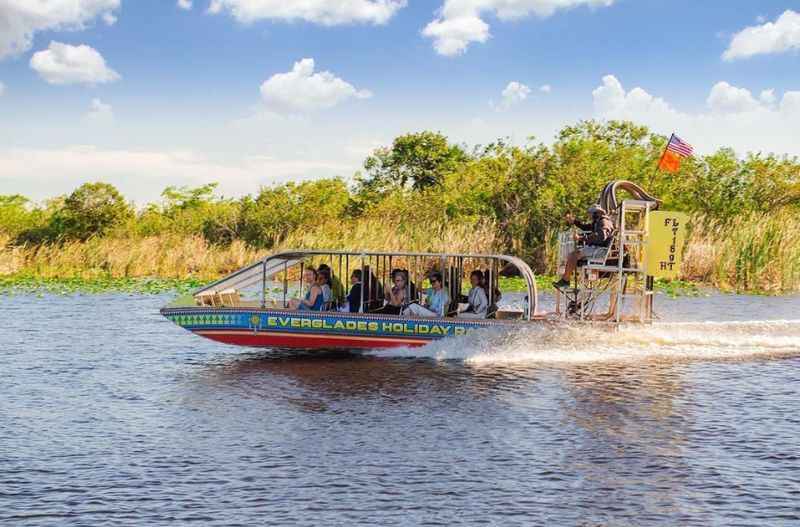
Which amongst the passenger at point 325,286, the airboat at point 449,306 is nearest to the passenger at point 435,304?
the airboat at point 449,306

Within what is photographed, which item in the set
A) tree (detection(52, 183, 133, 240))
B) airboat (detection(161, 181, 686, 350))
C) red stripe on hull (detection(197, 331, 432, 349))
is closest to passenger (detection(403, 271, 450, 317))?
airboat (detection(161, 181, 686, 350))

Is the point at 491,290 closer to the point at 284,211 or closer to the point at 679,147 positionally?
the point at 679,147

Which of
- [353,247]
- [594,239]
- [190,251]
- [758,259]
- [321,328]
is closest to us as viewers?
[594,239]

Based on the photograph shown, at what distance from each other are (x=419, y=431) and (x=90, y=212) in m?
44.3

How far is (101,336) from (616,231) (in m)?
11.1

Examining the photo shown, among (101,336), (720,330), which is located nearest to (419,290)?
(720,330)

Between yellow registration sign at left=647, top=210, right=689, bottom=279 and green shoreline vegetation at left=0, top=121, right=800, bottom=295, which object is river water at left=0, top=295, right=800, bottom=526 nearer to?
yellow registration sign at left=647, top=210, right=689, bottom=279

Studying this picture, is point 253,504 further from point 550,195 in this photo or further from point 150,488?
point 550,195

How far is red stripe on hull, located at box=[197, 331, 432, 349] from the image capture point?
54.9 ft

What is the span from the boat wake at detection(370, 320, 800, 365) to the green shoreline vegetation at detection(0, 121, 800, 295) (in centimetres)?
1294

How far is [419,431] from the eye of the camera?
1170cm

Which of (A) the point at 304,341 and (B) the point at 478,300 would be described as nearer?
(A) the point at 304,341

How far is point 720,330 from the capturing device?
724 inches

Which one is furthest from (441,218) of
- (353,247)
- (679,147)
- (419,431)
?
(419,431)
